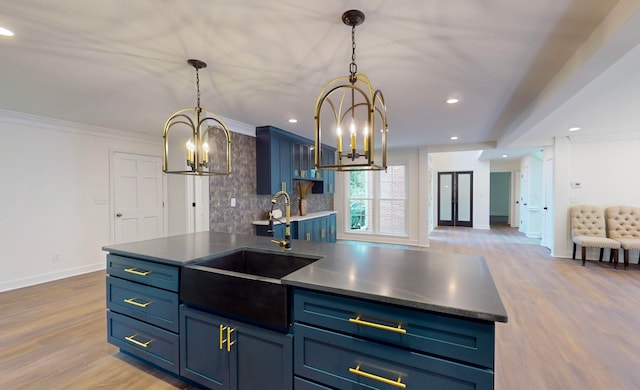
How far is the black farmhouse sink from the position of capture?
1.49 metres

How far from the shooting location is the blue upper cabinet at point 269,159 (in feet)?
15.4

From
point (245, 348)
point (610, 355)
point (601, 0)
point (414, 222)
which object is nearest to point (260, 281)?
point (245, 348)

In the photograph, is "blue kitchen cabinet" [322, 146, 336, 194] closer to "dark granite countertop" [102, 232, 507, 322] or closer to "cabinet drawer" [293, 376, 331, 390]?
"dark granite countertop" [102, 232, 507, 322]

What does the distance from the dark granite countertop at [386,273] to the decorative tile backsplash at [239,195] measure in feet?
5.59

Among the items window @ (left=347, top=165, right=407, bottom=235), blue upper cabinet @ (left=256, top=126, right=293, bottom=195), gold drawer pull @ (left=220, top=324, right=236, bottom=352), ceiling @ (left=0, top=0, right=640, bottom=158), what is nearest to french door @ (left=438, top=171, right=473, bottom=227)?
window @ (left=347, top=165, right=407, bottom=235)

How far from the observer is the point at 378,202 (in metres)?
7.52

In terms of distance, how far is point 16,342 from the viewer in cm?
247

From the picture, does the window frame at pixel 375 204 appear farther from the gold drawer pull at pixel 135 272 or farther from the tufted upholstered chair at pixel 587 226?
the gold drawer pull at pixel 135 272

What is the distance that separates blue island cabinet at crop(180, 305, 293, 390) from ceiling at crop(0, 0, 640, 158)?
1853 mm

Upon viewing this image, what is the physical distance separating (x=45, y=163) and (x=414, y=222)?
7088mm

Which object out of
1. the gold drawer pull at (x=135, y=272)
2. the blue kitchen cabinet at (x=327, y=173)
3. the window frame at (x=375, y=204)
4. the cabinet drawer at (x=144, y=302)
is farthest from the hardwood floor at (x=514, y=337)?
the blue kitchen cabinet at (x=327, y=173)

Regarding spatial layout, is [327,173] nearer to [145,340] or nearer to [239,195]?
[239,195]

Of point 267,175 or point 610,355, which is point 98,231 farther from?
point 610,355

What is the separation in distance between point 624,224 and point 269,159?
6.36m
